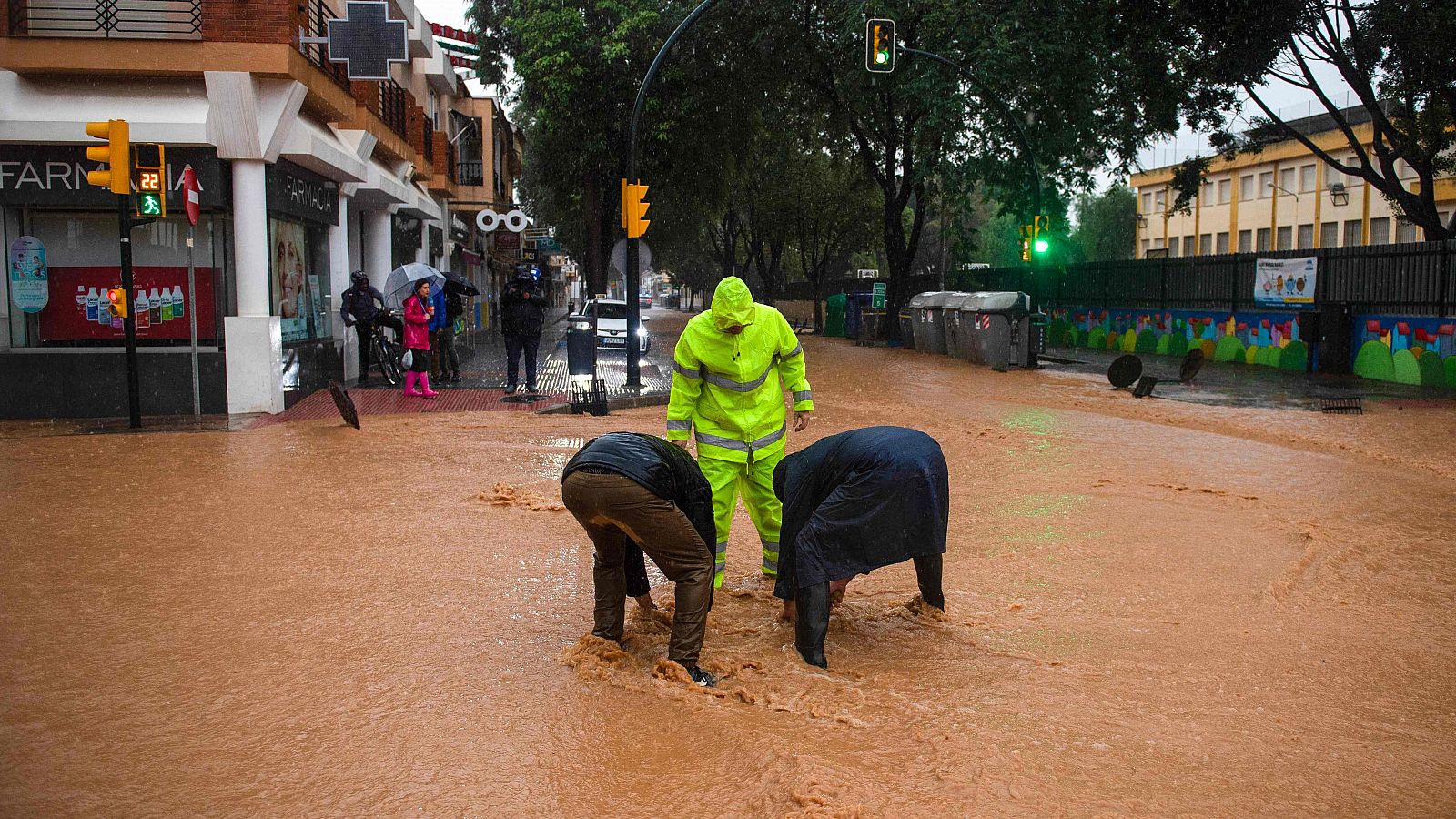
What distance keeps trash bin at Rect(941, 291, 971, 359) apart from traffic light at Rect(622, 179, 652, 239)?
11.0 meters

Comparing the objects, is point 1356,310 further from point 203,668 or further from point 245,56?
point 203,668

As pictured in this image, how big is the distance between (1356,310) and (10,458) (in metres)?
20.4

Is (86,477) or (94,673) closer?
(94,673)

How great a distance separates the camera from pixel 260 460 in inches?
434

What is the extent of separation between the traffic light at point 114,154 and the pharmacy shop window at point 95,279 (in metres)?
2.36

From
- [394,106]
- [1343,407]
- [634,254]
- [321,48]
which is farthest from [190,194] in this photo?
[1343,407]

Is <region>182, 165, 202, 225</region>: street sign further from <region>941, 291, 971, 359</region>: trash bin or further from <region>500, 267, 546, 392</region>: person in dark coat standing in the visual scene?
<region>941, 291, 971, 359</region>: trash bin

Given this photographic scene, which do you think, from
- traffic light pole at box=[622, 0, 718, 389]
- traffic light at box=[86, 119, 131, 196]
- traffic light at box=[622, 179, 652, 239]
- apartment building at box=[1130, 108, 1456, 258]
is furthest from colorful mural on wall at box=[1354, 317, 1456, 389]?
apartment building at box=[1130, 108, 1456, 258]

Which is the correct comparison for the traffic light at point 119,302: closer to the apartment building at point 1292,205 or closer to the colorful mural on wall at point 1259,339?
the colorful mural on wall at point 1259,339

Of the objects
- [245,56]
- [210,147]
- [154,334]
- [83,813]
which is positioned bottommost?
[83,813]

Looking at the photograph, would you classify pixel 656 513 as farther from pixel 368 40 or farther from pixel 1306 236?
pixel 1306 236

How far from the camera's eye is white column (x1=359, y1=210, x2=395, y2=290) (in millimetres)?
24250

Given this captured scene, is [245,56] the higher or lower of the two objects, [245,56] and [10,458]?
the higher

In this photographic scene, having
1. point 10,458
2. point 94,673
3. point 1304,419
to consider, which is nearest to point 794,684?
point 94,673
